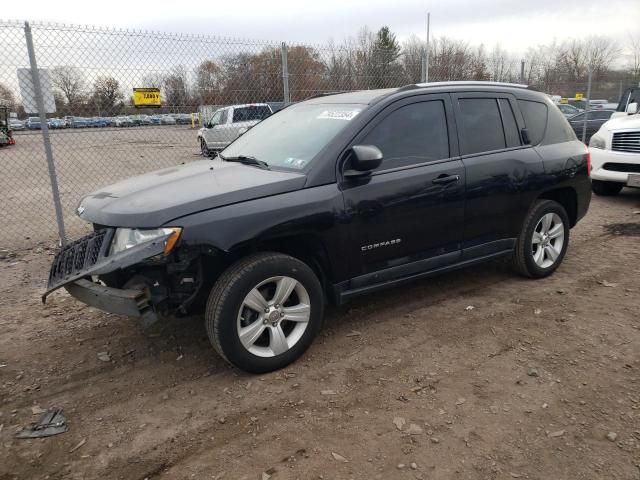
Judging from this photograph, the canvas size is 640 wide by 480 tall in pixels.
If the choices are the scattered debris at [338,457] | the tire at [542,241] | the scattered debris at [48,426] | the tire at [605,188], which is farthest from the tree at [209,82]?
the tire at [605,188]

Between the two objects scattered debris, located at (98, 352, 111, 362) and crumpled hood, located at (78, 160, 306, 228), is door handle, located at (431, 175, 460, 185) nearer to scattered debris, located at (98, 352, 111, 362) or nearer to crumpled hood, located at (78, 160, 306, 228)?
crumpled hood, located at (78, 160, 306, 228)

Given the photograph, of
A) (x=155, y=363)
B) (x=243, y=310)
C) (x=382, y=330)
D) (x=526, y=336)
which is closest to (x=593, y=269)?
(x=526, y=336)

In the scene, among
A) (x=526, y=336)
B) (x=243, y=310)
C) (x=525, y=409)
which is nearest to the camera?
(x=525, y=409)

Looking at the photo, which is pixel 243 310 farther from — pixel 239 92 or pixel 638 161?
pixel 638 161

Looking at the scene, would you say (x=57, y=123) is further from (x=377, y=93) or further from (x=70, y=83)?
(x=377, y=93)

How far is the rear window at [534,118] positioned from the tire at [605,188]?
489 cm

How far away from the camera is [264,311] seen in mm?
3238

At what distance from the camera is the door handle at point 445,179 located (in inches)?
153

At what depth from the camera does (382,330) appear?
3.92m

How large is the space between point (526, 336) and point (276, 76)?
6.02m

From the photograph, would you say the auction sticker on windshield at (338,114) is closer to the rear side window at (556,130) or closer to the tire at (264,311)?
the tire at (264,311)

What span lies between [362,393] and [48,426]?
1.86 metres

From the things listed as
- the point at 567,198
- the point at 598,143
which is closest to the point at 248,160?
the point at 567,198

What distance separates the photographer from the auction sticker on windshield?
12.2 feet
